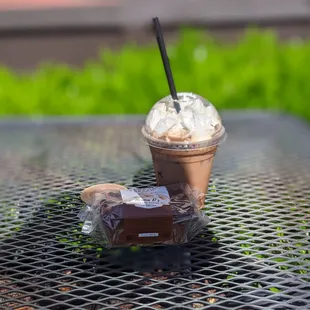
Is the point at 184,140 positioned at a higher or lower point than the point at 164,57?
lower

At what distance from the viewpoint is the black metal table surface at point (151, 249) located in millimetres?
1261

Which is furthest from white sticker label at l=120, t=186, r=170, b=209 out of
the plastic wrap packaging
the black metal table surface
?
the black metal table surface

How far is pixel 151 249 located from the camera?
139cm

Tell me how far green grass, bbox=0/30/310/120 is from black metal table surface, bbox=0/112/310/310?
2.63ft

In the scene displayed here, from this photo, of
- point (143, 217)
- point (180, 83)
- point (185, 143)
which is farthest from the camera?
point (180, 83)

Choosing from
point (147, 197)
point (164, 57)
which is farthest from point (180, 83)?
point (147, 197)

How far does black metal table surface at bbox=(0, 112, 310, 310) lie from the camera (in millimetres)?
1261

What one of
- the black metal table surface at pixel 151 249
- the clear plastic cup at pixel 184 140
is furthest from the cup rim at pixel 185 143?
A: the black metal table surface at pixel 151 249

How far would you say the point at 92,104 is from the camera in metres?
3.01

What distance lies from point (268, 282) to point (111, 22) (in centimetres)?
310

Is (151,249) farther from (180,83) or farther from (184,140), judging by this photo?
(180,83)

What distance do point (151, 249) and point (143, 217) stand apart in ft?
0.38

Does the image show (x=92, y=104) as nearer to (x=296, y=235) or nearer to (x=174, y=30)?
(x=174, y=30)

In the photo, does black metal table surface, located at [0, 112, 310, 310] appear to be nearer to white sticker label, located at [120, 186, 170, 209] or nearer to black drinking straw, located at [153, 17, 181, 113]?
white sticker label, located at [120, 186, 170, 209]
